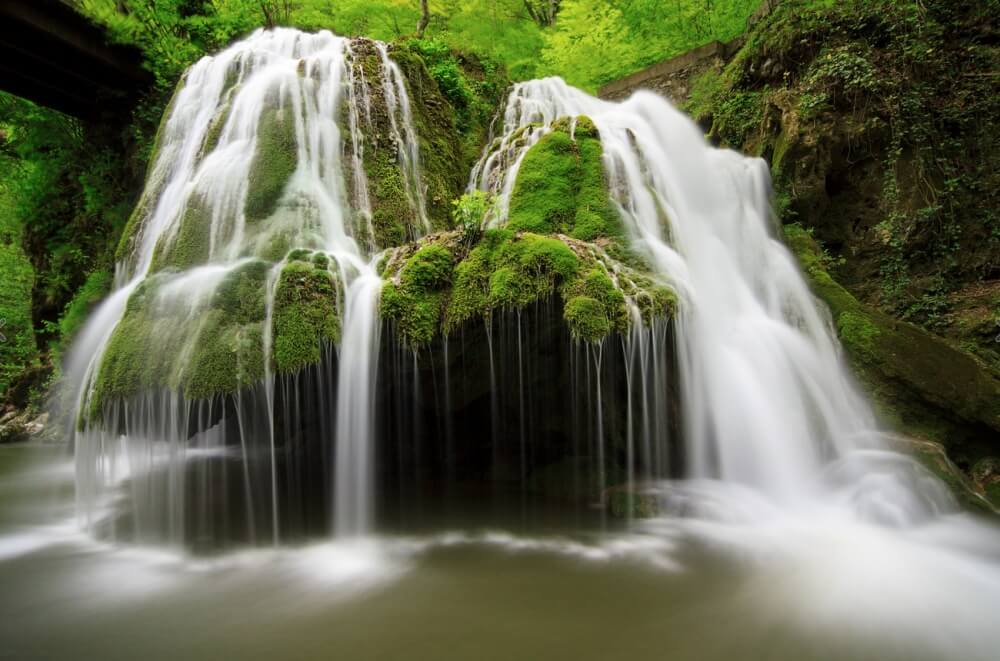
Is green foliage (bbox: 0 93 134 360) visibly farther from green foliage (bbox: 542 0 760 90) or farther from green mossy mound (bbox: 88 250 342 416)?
green foliage (bbox: 542 0 760 90)

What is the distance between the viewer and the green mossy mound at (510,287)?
4.28m

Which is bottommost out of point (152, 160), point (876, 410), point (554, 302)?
point (876, 410)

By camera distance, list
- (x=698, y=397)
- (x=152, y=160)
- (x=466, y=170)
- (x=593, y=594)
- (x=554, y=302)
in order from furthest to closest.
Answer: (x=466, y=170) → (x=152, y=160) → (x=698, y=397) → (x=554, y=302) → (x=593, y=594)

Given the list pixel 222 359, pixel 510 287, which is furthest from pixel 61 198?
pixel 510 287

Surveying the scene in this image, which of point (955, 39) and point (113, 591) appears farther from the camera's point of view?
point (955, 39)

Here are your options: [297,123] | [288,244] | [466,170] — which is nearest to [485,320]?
[288,244]

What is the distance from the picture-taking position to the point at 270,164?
639 centimetres

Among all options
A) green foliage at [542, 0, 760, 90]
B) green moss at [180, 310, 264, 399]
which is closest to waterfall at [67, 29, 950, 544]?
green moss at [180, 310, 264, 399]

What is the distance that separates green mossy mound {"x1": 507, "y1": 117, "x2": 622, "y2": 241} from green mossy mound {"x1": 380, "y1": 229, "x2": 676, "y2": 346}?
4.01 feet

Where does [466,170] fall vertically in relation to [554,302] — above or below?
above

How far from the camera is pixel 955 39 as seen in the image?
7.94 m

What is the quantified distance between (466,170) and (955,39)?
8263 mm

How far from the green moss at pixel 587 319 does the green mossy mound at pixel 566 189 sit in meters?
1.67

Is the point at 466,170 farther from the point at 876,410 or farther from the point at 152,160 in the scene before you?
the point at 876,410
